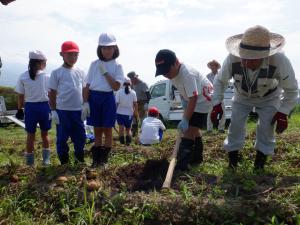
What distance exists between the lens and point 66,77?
521cm

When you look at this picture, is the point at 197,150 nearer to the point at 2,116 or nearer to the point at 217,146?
the point at 217,146

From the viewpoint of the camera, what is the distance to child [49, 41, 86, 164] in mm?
5195

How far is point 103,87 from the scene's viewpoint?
5.00 m

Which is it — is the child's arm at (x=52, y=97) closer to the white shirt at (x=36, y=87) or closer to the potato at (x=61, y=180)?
the white shirt at (x=36, y=87)

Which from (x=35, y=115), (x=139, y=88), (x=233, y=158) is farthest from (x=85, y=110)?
(x=139, y=88)

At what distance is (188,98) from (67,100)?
1508 millimetres

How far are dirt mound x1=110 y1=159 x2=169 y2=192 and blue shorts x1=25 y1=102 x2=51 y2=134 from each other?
181 centimetres

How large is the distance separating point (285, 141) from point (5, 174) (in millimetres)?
4146

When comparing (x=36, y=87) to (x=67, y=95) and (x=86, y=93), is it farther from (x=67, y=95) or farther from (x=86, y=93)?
(x=86, y=93)

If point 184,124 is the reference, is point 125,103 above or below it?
below

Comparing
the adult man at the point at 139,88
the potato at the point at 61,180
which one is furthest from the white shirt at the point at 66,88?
the adult man at the point at 139,88

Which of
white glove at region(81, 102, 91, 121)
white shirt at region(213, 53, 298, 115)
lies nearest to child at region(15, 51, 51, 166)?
white glove at region(81, 102, 91, 121)

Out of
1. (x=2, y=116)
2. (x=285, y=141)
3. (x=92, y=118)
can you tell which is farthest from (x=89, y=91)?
(x=2, y=116)

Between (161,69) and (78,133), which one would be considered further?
(78,133)
